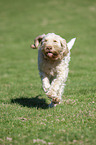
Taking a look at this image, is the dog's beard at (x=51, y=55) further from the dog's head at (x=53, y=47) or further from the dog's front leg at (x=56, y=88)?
the dog's front leg at (x=56, y=88)

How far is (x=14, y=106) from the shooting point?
6633 millimetres

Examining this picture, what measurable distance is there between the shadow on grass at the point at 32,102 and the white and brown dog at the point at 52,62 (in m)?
0.36

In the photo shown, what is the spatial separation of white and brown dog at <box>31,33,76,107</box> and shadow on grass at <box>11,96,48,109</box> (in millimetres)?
363

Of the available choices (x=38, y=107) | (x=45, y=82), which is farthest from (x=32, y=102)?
(x=45, y=82)

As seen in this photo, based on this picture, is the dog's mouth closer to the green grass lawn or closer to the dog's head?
the dog's head

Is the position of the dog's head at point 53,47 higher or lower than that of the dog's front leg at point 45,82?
higher

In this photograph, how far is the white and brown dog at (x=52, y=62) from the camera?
5.66 metres

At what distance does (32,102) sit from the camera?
7.27 meters

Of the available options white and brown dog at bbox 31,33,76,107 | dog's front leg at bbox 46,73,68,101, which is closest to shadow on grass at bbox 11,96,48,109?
white and brown dog at bbox 31,33,76,107

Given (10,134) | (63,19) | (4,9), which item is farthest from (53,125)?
(4,9)

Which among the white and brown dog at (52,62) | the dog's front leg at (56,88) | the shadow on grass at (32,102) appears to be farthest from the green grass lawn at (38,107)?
the white and brown dog at (52,62)

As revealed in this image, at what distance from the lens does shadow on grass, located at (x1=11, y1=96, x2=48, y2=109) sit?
6.88 meters

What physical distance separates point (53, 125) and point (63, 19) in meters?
32.6

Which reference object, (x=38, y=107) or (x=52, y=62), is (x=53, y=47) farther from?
(x=38, y=107)
